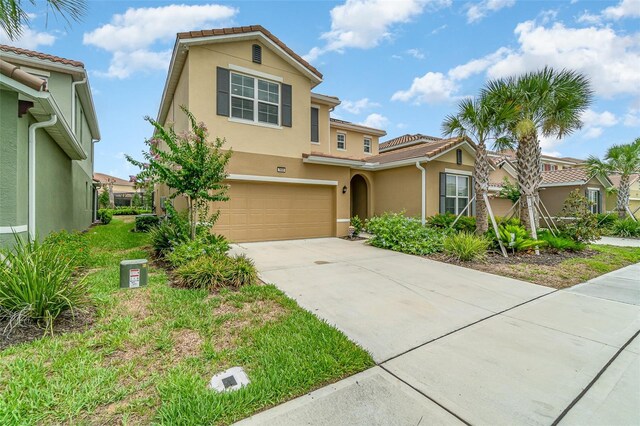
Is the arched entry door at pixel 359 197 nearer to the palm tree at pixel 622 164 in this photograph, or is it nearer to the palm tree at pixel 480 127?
the palm tree at pixel 480 127

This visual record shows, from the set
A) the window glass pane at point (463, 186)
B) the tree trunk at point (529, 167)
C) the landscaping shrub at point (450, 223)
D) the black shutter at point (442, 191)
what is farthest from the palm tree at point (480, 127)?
the window glass pane at point (463, 186)

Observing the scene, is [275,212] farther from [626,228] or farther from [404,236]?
[626,228]

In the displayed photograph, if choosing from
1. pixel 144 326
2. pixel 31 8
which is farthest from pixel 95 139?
pixel 144 326

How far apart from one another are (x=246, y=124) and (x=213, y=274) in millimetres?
6594

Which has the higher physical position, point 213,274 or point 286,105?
point 286,105

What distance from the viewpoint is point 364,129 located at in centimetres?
1770

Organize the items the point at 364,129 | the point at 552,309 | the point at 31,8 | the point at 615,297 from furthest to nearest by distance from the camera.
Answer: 1. the point at 364,129
2. the point at 615,297
3. the point at 552,309
4. the point at 31,8

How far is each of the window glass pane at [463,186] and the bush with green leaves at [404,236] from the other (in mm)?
4672

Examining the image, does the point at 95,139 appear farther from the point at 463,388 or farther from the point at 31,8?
the point at 463,388

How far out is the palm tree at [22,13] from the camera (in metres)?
3.76

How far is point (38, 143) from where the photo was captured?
6277 mm

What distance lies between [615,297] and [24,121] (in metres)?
11.8

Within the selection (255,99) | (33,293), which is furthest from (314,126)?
(33,293)

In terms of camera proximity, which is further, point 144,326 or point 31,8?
point 31,8
